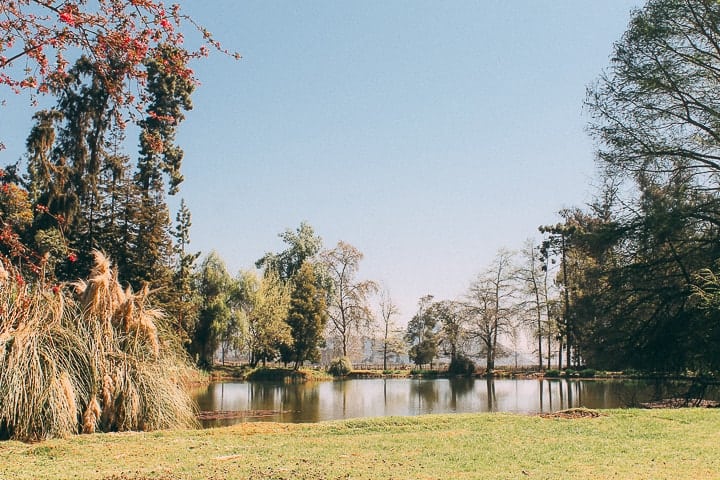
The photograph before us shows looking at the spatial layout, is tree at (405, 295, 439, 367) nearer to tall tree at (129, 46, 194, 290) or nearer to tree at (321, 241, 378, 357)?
tree at (321, 241, 378, 357)

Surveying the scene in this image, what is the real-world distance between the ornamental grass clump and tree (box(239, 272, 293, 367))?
31.9m

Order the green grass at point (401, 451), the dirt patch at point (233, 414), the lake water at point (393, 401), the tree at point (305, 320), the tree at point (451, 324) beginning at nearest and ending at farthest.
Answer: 1. the green grass at point (401, 451)
2. the dirt patch at point (233, 414)
3. the lake water at point (393, 401)
4. the tree at point (305, 320)
5. the tree at point (451, 324)

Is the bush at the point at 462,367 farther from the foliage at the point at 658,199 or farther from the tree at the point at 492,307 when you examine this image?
the foliage at the point at 658,199

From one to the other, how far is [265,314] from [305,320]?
373cm

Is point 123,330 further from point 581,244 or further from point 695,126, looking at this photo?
point 695,126

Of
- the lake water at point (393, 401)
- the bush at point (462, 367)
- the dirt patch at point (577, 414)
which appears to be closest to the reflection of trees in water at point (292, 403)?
the lake water at point (393, 401)

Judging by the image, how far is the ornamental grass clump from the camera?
980 cm

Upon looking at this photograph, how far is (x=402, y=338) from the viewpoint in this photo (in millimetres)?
57938

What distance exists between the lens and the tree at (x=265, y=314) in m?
45.0

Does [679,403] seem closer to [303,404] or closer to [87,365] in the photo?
[303,404]

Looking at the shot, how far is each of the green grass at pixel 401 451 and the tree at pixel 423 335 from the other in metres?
42.3

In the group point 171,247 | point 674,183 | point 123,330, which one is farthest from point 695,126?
point 171,247

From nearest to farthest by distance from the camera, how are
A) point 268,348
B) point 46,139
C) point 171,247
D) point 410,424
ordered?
point 410,424 < point 46,139 < point 171,247 < point 268,348

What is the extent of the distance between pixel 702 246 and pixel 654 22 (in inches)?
245
